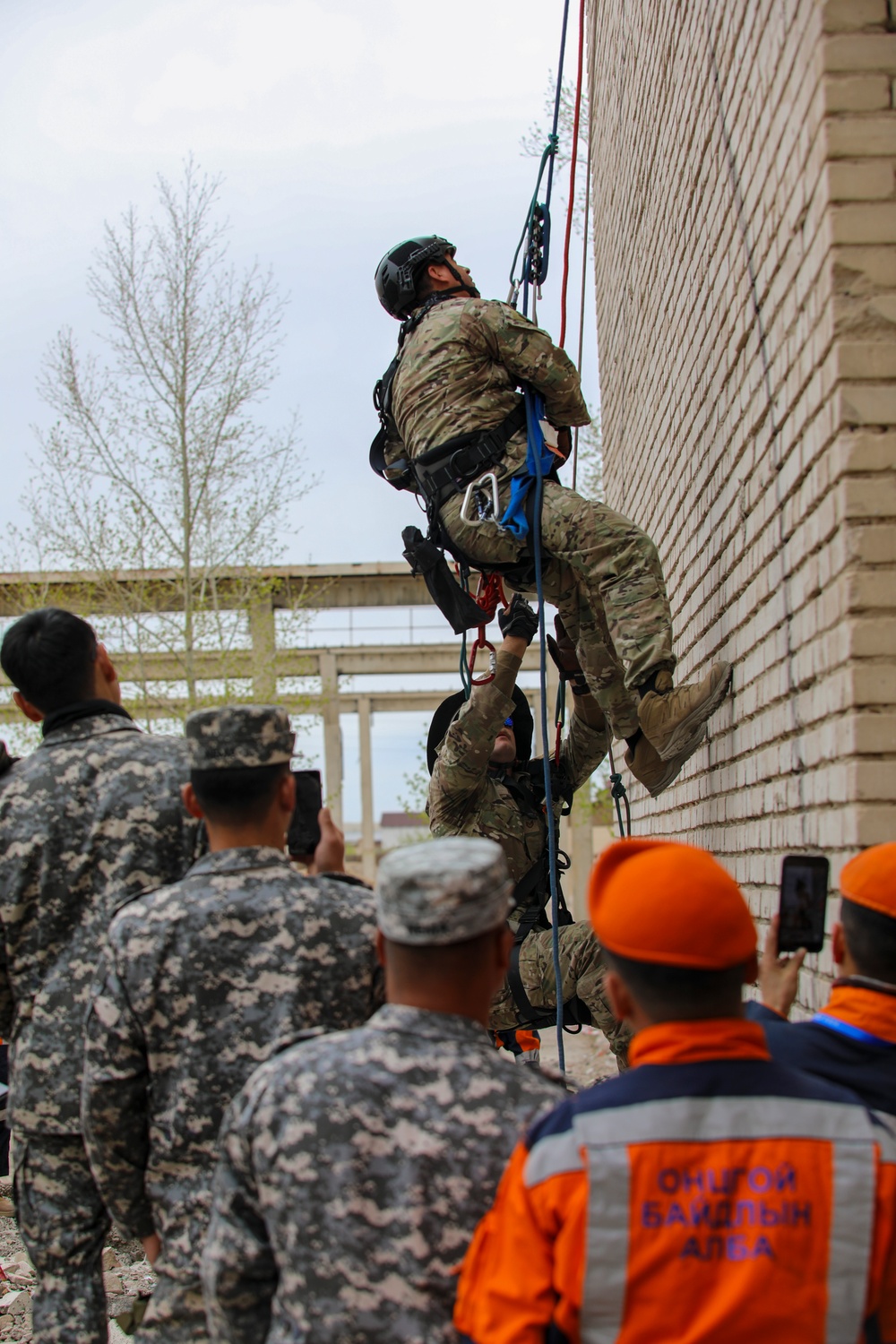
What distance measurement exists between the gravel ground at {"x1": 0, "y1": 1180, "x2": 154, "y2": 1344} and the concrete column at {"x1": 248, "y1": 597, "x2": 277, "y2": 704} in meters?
11.5

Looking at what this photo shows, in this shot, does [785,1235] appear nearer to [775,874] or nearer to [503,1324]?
[503,1324]

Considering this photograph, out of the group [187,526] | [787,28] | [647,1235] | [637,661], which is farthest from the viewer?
[187,526]

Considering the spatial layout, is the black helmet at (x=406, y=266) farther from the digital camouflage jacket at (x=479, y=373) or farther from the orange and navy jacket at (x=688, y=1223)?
the orange and navy jacket at (x=688, y=1223)

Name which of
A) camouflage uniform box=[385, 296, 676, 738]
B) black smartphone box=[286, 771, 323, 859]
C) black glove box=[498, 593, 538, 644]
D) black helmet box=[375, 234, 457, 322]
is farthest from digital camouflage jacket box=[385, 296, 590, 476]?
black smartphone box=[286, 771, 323, 859]

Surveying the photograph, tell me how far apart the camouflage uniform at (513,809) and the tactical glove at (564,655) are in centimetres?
19

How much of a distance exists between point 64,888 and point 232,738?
25.2 inches

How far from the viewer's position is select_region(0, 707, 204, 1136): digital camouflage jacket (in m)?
2.56

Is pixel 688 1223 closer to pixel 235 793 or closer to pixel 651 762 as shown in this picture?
pixel 235 793

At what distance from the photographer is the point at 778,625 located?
3324 millimetres

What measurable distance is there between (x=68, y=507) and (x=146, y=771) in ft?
48.0

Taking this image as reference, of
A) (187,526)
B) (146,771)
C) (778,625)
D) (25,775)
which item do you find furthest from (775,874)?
(187,526)

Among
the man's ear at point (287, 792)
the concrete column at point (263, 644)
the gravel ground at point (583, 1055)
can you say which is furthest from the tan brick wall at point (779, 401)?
the concrete column at point (263, 644)

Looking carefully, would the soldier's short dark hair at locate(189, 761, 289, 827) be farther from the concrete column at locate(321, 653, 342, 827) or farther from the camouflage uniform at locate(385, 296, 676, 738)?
the concrete column at locate(321, 653, 342, 827)

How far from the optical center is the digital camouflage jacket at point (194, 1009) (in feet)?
7.08
